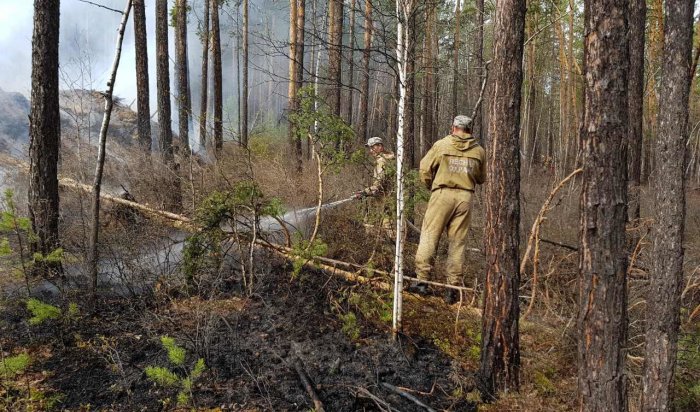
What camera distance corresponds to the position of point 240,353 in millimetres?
3816

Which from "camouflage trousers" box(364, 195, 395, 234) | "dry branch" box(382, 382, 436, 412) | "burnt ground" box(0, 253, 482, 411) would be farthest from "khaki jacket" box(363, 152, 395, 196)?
"dry branch" box(382, 382, 436, 412)

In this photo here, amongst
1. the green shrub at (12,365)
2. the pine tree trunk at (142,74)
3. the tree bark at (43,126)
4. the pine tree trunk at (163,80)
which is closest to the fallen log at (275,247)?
the tree bark at (43,126)

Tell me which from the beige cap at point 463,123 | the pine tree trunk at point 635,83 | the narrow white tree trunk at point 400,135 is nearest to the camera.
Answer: the narrow white tree trunk at point 400,135

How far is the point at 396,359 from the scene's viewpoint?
13.0ft

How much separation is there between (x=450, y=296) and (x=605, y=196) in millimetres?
3177

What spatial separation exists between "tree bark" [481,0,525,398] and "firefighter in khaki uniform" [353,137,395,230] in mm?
1842

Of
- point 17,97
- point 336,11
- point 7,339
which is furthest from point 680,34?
point 17,97

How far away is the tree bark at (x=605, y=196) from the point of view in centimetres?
234

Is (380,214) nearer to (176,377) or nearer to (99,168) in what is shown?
(176,377)

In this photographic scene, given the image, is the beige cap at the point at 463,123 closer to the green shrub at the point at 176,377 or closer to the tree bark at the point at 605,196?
the tree bark at the point at 605,196

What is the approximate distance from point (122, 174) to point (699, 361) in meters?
9.13

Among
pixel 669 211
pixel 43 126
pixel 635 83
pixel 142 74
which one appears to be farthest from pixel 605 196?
pixel 142 74

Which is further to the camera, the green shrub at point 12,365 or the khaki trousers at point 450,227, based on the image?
the khaki trousers at point 450,227

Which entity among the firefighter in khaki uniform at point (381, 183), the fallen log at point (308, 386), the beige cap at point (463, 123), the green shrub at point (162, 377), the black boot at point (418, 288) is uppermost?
the beige cap at point (463, 123)
